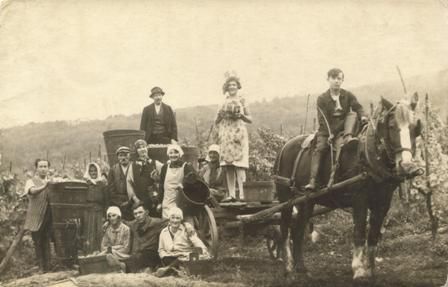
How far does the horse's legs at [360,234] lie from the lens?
475cm

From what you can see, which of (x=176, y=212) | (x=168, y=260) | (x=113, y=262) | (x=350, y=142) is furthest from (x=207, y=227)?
(x=350, y=142)

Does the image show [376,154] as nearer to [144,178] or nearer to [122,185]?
[144,178]

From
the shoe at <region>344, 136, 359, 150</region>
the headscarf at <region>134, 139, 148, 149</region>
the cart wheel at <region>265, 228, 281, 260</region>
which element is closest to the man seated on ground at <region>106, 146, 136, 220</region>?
the headscarf at <region>134, 139, 148, 149</region>

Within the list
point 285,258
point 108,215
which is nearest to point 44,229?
point 108,215

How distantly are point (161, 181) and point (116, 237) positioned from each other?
2.32 ft

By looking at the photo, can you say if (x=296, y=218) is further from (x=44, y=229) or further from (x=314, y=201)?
(x=44, y=229)

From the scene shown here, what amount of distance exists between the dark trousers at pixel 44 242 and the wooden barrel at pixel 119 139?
0.86 m

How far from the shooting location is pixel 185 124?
6629mm

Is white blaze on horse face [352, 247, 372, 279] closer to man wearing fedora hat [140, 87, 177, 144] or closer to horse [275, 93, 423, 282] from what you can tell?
horse [275, 93, 423, 282]

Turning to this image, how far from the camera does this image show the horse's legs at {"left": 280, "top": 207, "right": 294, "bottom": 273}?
17.5 feet

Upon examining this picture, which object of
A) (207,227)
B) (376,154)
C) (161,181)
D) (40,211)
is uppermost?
(376,154)

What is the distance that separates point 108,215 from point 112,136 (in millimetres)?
850

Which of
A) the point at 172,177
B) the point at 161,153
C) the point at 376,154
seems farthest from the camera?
the point at 161,153

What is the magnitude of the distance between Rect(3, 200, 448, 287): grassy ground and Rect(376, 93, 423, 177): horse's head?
1117 mm
